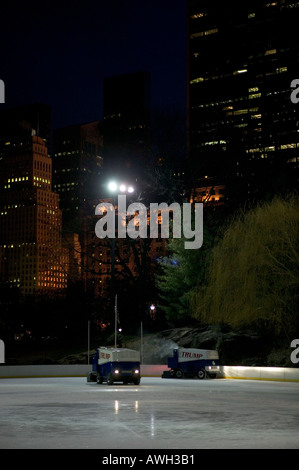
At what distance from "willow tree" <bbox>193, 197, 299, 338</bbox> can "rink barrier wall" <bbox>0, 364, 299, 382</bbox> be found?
2544mm

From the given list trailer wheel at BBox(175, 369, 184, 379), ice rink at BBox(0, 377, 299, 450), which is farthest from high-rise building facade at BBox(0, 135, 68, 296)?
ice rink at BBox(0, 377, 299, 450)

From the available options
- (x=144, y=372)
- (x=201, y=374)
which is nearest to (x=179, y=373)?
(x=201, y=374)

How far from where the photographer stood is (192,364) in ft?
132

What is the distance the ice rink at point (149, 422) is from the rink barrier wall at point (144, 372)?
1501 centimetres

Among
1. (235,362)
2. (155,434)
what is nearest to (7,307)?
(235,362)

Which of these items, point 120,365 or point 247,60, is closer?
point 120,365

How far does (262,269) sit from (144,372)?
39.6 ft

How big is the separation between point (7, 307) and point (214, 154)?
59481mm

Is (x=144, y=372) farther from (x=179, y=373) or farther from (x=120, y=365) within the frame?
(x=120, y=365)

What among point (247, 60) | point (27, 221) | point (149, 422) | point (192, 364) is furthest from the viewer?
point (27, 221)

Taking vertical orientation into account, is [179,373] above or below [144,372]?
above

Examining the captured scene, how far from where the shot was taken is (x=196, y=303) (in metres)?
43.1

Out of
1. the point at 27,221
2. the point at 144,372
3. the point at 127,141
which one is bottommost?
the point at 144,372
